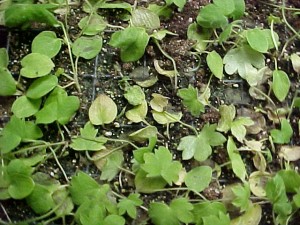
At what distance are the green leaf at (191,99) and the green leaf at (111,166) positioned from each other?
15 centimetres

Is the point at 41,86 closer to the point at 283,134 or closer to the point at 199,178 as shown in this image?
the point at 199,178

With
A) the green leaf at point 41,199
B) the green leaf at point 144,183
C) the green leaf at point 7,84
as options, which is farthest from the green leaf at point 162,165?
the green leaf at point 7,84

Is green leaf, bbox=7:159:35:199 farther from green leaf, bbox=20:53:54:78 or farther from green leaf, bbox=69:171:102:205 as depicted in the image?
green leaf, bbox=20:53:54:78

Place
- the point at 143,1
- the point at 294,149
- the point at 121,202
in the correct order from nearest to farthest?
the point at 121,202 → the point at 294,149 → the point at 143,1

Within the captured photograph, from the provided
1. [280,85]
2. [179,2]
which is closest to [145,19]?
[179,2]

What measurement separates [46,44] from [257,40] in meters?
0.39

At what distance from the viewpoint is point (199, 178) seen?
0.98m

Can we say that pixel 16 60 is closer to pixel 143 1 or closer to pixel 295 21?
pixel 143 1

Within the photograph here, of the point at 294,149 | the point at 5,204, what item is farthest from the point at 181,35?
the point at 5,204

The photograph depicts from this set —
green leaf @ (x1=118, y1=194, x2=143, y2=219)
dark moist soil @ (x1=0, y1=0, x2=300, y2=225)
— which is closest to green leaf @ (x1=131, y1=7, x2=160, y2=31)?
dark moist soil @ (x1=0, y1=0, x2=300, y2=225)

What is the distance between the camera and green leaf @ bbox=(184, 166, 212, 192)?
97 centimetres

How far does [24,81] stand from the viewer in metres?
1.06

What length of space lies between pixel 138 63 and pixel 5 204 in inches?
13.7

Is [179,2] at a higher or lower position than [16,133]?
higher
